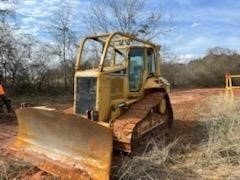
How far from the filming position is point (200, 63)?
102 ft

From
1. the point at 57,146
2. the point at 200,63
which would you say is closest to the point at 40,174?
the point at 57,146

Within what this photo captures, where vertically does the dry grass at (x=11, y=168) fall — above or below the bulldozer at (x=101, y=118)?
below

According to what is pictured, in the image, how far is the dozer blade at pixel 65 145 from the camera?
245 inches

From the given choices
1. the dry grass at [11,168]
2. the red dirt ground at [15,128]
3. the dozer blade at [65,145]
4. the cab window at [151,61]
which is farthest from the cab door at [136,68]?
the dry grass at [11,168]

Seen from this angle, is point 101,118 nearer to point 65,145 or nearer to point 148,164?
point 65,145

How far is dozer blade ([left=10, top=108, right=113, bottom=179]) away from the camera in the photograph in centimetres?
623

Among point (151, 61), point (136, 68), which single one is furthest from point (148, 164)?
point (151, 61)

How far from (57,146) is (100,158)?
105cm

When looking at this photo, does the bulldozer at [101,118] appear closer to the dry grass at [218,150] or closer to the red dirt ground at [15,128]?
the red dirt ground at [15,128]

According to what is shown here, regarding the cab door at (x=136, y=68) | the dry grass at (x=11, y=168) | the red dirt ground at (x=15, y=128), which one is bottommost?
the dry grass at (x=11, y=168)

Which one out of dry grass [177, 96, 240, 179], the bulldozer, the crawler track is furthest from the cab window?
dry grass [177, 96, 240, 179]

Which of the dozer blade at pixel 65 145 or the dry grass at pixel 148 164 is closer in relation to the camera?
the dozer blade at pixel 65 145

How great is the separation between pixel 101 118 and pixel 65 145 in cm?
105

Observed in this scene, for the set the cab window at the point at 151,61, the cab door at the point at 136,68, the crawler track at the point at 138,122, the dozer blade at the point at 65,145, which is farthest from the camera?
the cab window at the point at 151,61
